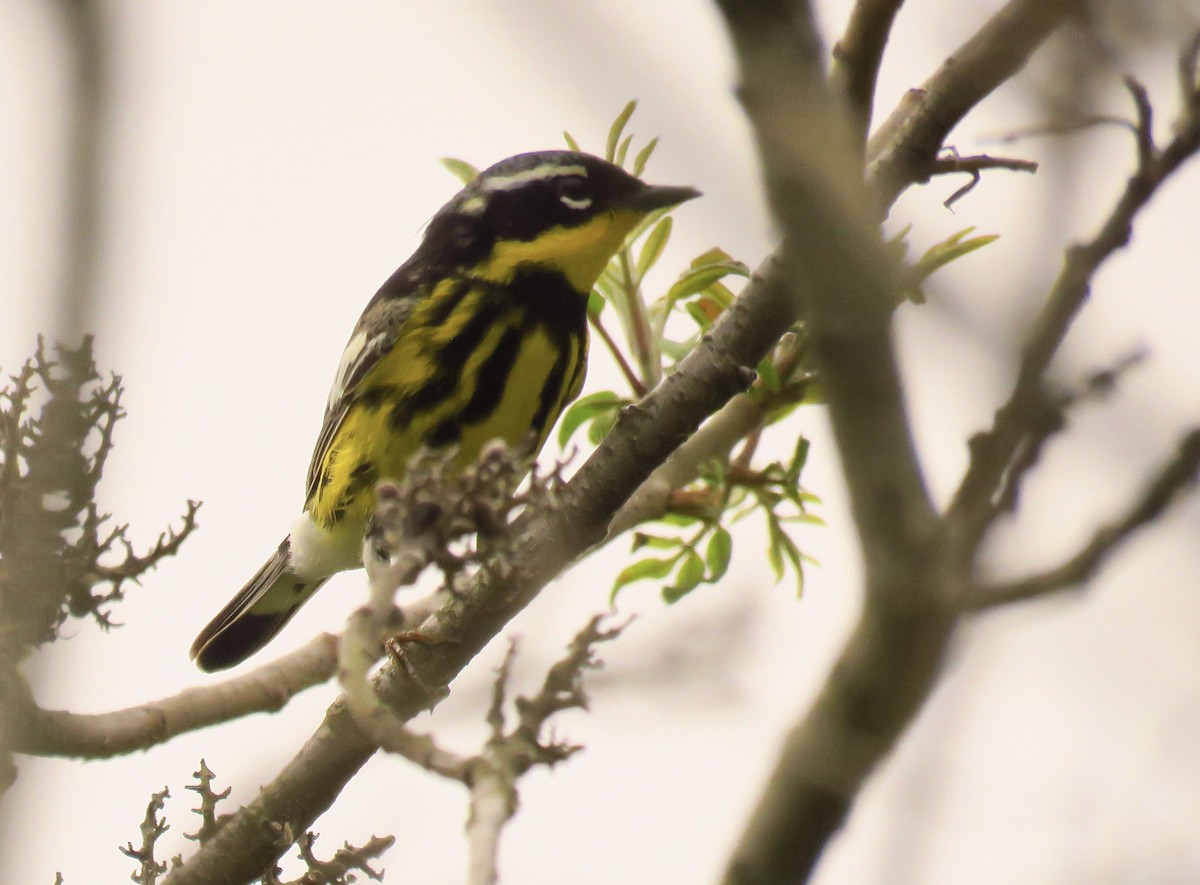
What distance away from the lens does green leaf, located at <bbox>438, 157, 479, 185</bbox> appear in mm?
4086

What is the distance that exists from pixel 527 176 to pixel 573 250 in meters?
0.48

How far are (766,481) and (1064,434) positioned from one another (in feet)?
7.07

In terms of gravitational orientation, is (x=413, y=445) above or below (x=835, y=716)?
above

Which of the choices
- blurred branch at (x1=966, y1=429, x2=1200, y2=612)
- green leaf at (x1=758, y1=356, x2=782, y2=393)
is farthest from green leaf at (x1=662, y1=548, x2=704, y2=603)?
blurred branch at (x1=966, y1=429, x2=1200, y2=612)

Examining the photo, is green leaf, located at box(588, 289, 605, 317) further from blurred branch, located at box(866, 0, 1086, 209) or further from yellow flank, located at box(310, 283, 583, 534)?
blurred branch, located at box(866, 0, 1086, 209)

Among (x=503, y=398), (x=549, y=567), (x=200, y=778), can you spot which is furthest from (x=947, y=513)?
(x=503, y=398)

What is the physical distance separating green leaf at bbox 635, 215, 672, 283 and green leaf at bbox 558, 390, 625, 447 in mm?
408

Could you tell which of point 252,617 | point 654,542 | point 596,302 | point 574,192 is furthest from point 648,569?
point 252,617

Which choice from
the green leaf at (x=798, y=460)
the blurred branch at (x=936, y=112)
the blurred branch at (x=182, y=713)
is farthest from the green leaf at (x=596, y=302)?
the blurred branch at (x=936, y=112)

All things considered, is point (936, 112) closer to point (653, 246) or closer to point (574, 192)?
point (653, 246)

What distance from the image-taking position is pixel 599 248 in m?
4.32

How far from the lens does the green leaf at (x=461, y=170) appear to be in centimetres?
409

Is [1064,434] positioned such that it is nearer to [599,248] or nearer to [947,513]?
[947,513]

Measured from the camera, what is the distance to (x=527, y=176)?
187 inches
